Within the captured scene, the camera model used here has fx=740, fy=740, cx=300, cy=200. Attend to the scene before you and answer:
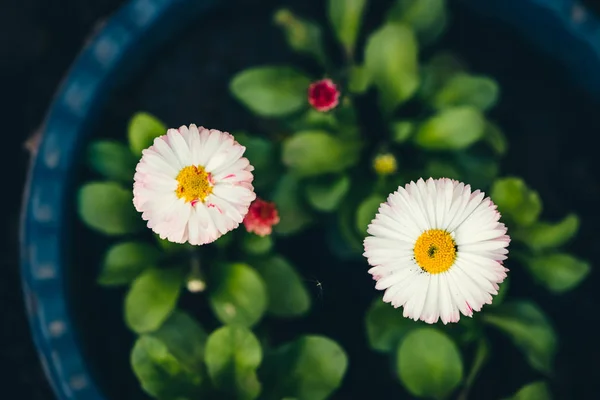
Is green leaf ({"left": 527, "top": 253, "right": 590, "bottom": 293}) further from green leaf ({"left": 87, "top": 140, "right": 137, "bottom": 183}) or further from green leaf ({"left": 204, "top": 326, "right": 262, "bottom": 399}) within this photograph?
green leaf ({"left": 87, "top": 140, "right": 137, "bottom": 183})

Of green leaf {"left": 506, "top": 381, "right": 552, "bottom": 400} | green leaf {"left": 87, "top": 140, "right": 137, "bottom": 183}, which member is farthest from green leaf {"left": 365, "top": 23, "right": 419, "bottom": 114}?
green leaf {"left": 506, "top": 381, "right": 552, "bottom": 400}

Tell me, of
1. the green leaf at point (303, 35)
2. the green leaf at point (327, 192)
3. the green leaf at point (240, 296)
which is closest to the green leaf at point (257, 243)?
the green leaf at point (240, 296)

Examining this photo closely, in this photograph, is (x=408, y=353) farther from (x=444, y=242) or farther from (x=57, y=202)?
(x=57, y=202)

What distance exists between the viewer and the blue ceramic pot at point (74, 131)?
1699 millimetres

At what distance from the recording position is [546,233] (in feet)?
5.56

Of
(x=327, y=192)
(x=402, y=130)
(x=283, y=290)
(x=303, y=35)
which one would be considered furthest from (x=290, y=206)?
(x=303, y=35)

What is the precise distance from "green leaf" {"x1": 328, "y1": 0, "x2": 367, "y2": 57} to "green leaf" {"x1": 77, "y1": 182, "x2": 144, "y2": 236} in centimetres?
66

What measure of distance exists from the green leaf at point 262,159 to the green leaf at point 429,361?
0.48 m

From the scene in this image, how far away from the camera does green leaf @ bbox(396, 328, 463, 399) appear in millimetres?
1591

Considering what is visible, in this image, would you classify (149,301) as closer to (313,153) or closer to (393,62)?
(313,153)

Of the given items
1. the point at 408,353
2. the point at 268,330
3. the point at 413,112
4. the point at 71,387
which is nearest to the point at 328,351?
the point at 408,353

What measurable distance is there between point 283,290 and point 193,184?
1.55ft

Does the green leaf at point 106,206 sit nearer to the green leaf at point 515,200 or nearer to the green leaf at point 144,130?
the green leaf at point 144,130

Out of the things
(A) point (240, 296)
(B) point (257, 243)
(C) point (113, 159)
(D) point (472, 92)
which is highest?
(D) point (472, 92)
